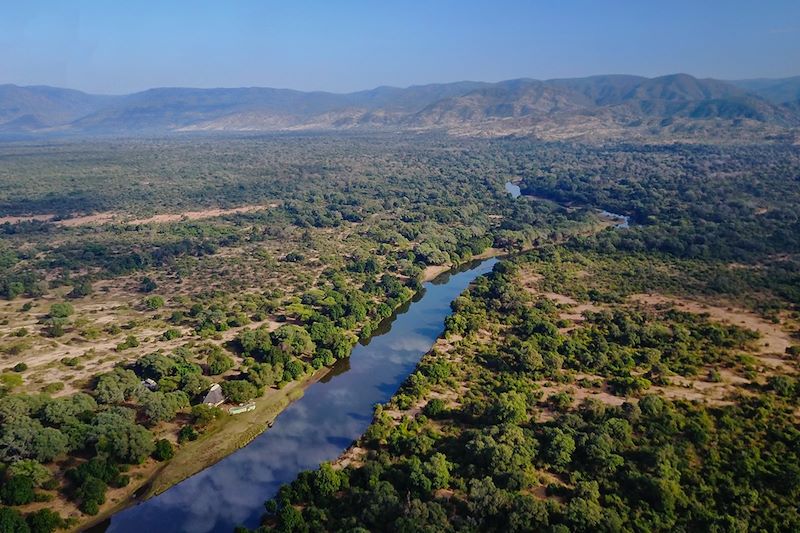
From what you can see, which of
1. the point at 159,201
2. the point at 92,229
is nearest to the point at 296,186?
the point at 159,201

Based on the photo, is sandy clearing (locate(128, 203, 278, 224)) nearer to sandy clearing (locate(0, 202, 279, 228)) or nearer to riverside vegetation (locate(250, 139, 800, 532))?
sandy clearing (locate(0, 202, 279, 228))

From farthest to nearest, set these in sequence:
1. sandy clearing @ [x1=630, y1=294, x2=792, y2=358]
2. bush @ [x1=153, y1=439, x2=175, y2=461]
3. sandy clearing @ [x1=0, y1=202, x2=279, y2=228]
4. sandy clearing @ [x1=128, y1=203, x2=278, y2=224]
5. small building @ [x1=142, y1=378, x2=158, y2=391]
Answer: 1. sandy clearing @ [x1=128, y1=203, x2=278, y2=224]
2. sandy clearing @ [x1=0, y1=202, x2=279, y2=228]
3. sandy clearing @ [x1=630, y1=294, x2=792, y2=358]
4. small building @ [x1=142, y1=378, x2=158, y2=391]
5. bush @ [x1=153, y1=439, x2=175, y2=461]

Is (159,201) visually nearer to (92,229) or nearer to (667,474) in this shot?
(92,229)

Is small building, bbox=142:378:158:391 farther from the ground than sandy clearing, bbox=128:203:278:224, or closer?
closer

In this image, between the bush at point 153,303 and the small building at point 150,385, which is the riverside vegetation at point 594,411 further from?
the bush at point 153,303

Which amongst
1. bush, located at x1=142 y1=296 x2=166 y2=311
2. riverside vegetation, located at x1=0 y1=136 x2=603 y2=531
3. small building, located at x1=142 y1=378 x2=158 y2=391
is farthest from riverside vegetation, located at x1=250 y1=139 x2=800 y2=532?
bush, located at x1=142 y1=296 x2=166 y2=311

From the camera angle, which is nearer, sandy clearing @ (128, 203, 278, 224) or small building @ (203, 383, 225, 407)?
small building @ (203, 383, 225, 407)

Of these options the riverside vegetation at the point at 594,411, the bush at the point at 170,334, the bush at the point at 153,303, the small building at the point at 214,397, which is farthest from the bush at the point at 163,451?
the bush at the point at 153,303
